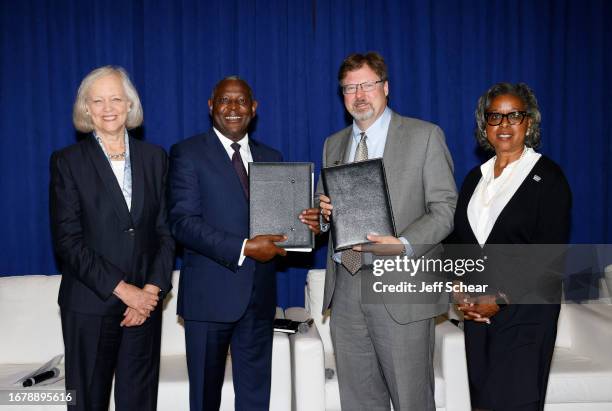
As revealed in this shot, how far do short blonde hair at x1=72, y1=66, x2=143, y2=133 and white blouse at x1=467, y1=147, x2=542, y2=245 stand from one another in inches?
57.0

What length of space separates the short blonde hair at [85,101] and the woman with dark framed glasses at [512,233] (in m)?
1.43

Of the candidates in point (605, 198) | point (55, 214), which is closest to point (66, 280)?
point (55, 214)

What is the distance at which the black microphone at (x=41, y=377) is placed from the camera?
111 inches

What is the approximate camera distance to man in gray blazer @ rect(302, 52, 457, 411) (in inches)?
87.9

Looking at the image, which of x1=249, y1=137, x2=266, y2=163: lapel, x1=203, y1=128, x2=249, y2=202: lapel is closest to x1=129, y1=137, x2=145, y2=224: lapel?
x1=203, y1=128, x2=249, y2=202: lapel

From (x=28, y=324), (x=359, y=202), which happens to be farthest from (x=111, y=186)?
(x=28, y=324)

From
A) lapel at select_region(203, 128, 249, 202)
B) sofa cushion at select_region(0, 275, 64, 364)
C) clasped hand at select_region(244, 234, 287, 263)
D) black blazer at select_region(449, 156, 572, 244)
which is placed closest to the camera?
black blazer at select_region(449, 156, 572, 244)

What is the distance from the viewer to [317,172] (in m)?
3.65

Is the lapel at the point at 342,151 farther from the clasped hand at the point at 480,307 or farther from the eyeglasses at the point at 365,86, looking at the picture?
the clasped hand at the point at 480,307

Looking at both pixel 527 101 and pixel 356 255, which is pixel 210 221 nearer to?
pixel 356 255

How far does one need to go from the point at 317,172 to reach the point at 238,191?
130 cm

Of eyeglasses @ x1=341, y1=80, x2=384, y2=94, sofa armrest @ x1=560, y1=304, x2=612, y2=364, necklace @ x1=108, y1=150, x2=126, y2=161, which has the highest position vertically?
eyeglasses @ x1=341, y1=80, x2=384, y2=94

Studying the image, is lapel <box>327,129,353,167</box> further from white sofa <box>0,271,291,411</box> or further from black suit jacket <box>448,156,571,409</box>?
white sofa <box>0,271,291,411</box>

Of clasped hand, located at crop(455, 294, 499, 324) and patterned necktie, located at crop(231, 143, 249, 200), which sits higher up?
patterned necktie, located at crop(231, 143, 249, 200)
